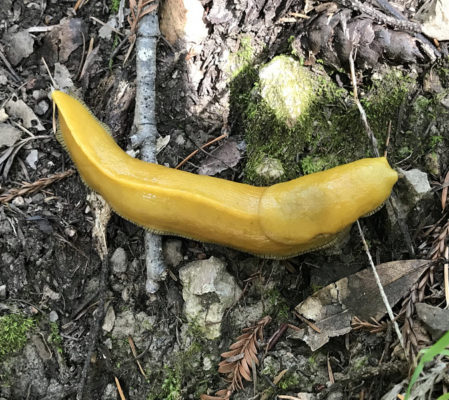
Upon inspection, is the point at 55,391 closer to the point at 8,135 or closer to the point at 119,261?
the point at 119,261

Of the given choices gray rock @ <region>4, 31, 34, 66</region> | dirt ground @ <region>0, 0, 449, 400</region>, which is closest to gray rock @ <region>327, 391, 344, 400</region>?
dirt ground @ <region>0, 0, 449, 400</region>

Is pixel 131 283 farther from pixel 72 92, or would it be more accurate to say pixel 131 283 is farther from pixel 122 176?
pixel 72 92

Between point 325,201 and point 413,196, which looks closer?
point 325,201

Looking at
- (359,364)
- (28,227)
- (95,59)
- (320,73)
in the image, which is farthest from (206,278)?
(95,59)

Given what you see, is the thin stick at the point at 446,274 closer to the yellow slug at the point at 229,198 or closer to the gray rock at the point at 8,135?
the yellow slug at the point at 229,198

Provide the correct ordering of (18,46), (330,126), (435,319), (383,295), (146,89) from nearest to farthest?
(435,319)
(383,295)
(330,126)
(146,89)
(18,46)

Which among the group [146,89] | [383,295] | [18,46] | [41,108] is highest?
[18,46]

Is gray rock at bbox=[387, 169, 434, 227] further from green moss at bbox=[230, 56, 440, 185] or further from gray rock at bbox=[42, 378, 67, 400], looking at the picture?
gray rock at bbox=[42, 378, 67, 400]

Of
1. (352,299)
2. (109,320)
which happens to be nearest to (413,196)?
(352,299)
